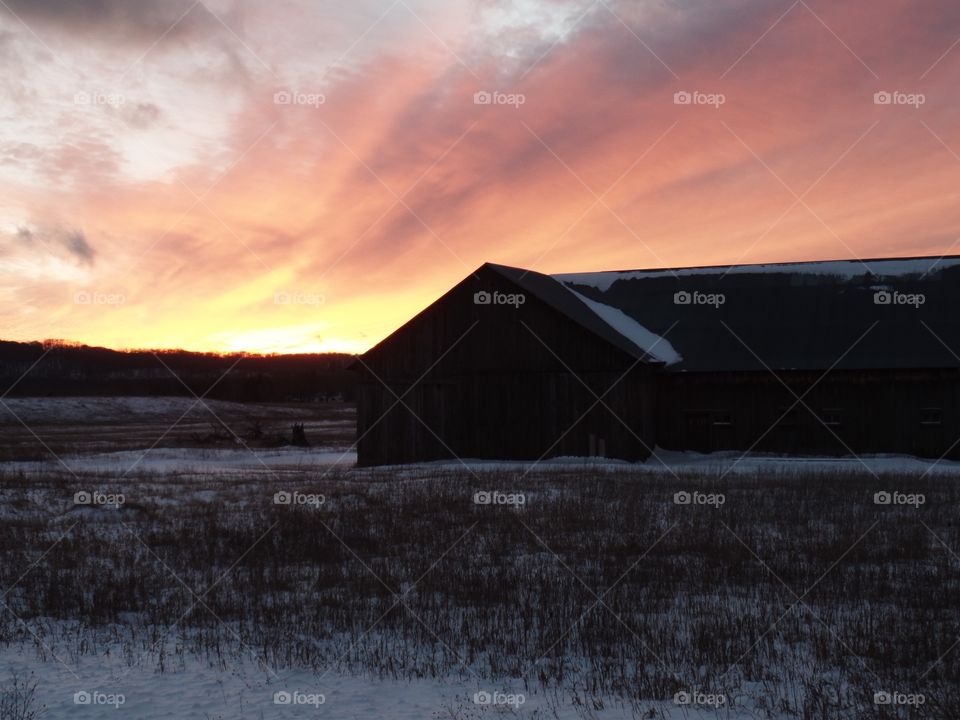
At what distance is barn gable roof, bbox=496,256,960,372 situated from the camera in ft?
108

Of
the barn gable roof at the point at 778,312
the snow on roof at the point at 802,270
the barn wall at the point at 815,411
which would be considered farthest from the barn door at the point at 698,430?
the snow on roof at the point at 802,270

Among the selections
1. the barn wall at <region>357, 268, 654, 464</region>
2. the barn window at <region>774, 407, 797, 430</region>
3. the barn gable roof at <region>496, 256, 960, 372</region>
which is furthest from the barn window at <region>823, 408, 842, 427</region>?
the barn wall at <region>357, 268, 654, 464</region>

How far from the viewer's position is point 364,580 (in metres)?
11.6

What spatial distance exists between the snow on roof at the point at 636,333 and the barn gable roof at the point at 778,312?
0.06 meters

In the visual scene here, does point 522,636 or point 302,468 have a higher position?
point 302,468

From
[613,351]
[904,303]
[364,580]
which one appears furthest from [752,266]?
[364,580]

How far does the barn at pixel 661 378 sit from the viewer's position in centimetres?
3170

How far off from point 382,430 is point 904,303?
70.5ft

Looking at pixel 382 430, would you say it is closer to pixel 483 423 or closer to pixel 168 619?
pixel 483 423

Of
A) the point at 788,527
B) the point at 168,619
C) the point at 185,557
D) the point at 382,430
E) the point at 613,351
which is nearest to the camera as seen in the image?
the point at 168,619

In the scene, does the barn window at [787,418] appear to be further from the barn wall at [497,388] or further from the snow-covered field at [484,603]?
the snow-covered field at [484,603]

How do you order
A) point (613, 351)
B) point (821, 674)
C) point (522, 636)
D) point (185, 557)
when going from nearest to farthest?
1. point (821, 674)
2. point (522, 636)
3. point (185, 557)
4. point (613, 351)

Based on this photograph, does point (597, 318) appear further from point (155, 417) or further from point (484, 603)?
point (155, 417)

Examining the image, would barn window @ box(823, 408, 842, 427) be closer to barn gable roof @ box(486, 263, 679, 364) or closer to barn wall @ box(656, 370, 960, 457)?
barn wall @ box(656, 370, 960, 457)
